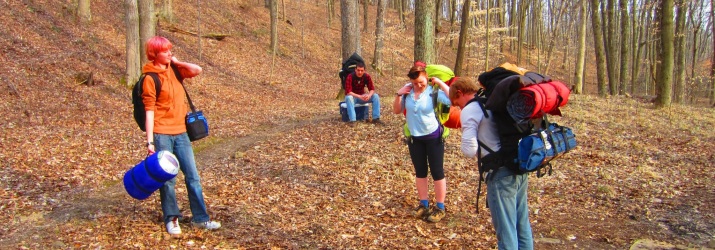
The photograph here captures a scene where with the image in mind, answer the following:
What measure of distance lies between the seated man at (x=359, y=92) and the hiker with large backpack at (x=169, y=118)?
536cm

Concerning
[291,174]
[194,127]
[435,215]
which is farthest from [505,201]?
[291,174]

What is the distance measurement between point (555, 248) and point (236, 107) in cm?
1113

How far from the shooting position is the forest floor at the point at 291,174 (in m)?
4.88

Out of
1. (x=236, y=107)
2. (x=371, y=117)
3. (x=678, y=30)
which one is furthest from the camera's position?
(x=678, y=30)

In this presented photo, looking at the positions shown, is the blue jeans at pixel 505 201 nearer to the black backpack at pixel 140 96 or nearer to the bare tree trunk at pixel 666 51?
the black backpack at pixel 140 96

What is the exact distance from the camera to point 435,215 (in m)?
5.31

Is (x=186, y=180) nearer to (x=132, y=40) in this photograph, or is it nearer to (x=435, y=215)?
(x=435, y=215)

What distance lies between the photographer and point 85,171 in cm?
681

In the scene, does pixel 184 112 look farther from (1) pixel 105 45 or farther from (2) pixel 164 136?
(1) pixel 105 45

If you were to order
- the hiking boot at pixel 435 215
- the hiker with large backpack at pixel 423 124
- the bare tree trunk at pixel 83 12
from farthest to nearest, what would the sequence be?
the bare tree trunk at pixel 83 12
the hiking boot at pixel 435 215
the hiker with large backpack at pixel 423 124

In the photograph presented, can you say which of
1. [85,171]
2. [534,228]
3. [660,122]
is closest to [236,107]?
[85,171]

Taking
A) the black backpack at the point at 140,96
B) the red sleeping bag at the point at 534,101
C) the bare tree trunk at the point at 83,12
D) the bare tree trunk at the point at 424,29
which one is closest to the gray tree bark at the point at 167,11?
the bare tree trunk at the point at 83,12

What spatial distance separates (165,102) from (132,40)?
9.84m

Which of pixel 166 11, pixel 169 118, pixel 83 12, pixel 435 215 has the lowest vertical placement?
pixel 435 215
